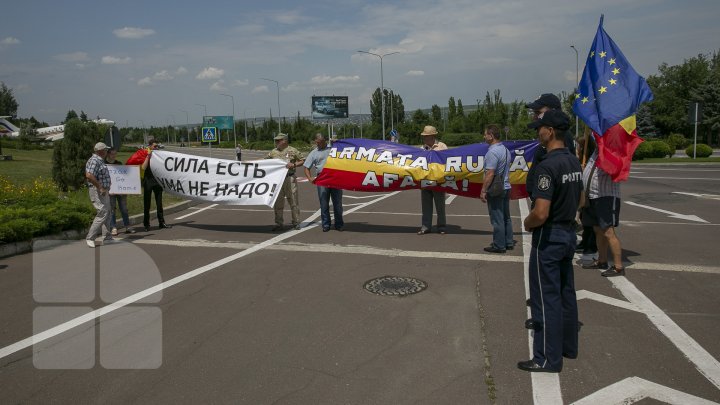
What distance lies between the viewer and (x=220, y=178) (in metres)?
10.7

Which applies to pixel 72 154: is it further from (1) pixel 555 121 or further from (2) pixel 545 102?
(1) pixel 555 121

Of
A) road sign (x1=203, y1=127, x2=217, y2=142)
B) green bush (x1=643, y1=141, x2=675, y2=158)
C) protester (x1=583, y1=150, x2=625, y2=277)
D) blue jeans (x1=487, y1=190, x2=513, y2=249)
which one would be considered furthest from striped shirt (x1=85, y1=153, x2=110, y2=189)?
green bush (x1=643, y1=141, x2=675, y2=158)

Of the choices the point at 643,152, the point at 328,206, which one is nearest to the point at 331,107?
the point at 643,152

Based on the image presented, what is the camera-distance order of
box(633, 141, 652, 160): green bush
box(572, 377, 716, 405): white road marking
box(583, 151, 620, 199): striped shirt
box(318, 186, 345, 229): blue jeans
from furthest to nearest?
box(633, 141, 652, 160): green bush < box(318, 186, 345, 229): blue jeans < box(583, 151, 620, 199): striped shirt < box(572, 377, 716, 405): white road marking

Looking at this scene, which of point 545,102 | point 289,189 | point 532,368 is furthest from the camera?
point 289,189

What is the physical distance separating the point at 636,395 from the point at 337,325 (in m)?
2.75

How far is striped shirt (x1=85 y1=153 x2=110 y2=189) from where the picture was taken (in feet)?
30.3

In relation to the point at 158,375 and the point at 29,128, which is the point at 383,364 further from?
the point at 29,128

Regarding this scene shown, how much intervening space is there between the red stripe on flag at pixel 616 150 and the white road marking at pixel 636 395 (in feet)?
11.9

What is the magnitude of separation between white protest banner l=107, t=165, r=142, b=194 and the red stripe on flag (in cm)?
864

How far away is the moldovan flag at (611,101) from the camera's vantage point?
277 inches

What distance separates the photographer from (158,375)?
427 centimetres

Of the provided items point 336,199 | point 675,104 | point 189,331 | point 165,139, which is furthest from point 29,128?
point 165,139

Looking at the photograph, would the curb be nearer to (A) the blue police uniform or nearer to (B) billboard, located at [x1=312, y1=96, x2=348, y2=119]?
(A) the blue police uniform
